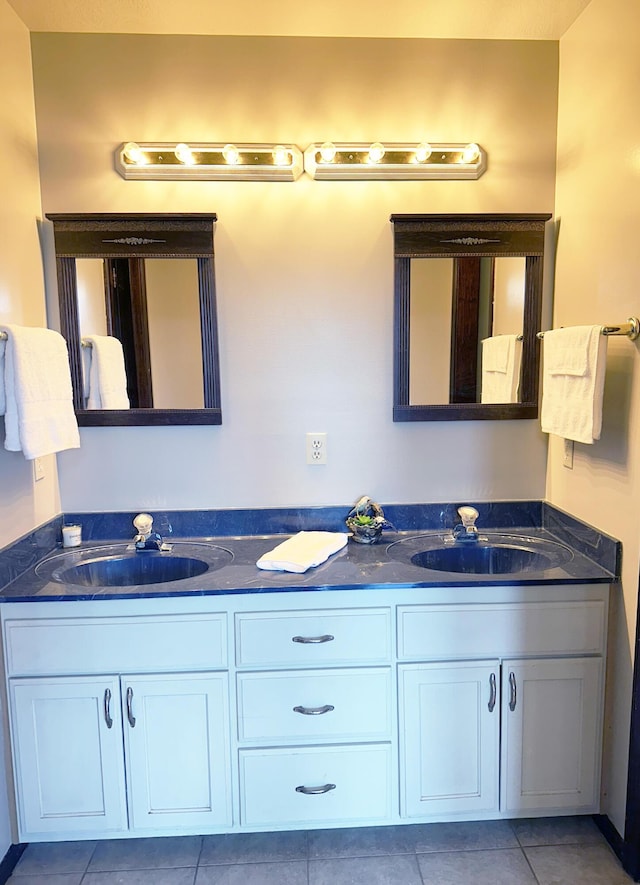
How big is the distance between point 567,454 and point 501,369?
39cm

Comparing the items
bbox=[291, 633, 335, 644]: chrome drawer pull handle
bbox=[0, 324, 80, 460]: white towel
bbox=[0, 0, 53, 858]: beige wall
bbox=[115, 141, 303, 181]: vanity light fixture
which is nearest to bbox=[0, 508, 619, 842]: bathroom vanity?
bbox=[291, 633, 335, 644]: chrome drawer pull handle

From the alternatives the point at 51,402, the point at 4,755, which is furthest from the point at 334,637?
the point at 51,402

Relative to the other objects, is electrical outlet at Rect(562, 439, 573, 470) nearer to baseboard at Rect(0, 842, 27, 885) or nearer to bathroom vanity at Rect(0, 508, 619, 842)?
bathroom vanity at Rect(0, 508, 619, 842)

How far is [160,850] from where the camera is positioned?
1689 millimetres

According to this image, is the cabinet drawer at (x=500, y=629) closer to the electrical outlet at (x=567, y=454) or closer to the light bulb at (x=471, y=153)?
the electrical outlet at (x=567, y=454)

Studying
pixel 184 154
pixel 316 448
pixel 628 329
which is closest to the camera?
pixel 628 329

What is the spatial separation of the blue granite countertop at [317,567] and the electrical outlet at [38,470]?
0.19 m

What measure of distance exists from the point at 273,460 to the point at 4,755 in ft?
4.04

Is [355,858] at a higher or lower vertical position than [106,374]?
lower

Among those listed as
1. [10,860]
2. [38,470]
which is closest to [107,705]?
[10,860]

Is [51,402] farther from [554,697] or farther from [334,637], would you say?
[554,697]

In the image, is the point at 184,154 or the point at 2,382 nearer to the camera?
the point at 2,382

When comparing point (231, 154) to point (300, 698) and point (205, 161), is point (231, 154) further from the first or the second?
point (300, 698)

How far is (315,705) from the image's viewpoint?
1642mm
